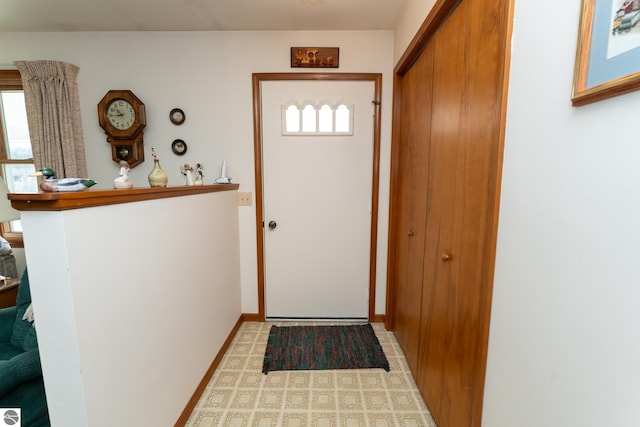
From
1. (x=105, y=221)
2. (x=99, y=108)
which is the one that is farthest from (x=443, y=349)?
(x=99, y=108)

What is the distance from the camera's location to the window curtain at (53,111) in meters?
2.05

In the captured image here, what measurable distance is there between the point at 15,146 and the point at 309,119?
8.62 feet

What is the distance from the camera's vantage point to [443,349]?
1250mm

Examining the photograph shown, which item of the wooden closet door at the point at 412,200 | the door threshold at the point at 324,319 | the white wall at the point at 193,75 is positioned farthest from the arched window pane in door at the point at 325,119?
the door threshold at the point at 324,319

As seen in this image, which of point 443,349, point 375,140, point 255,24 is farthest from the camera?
A: point 375,140

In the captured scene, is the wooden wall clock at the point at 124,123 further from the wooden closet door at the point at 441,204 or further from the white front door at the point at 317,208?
the wooden closet door at the point at 441,204

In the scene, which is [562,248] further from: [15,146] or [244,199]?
[15,146]

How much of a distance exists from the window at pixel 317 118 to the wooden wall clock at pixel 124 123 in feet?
3.94

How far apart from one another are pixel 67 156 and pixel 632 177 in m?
3.11

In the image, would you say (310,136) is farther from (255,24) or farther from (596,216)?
(596,216)

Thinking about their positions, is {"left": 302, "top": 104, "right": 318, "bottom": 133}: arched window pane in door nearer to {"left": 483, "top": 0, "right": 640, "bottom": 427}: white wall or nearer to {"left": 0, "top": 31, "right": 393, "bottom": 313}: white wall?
{"left": 0, "top": 31, "right": 393, "bottom": 313}: white wall

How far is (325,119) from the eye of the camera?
218 centimetres

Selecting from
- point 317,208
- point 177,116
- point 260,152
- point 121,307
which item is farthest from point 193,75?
point 121,307

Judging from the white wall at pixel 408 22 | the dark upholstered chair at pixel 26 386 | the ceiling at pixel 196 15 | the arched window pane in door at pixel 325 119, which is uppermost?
the ceiling at pixel 196 15
